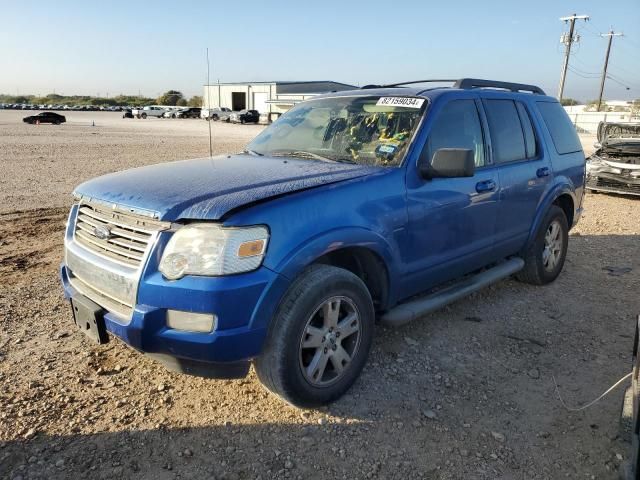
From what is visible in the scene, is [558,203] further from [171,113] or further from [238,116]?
[171,113]

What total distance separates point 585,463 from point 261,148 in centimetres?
316

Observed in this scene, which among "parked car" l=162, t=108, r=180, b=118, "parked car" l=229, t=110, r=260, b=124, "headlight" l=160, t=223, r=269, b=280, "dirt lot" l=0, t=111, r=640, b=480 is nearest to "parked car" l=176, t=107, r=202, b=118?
"parked car" l=162, t=108, r=180, b=118

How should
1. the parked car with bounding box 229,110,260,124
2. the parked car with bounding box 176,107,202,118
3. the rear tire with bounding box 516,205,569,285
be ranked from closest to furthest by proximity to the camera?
the rear tire with bounding box 516,205,569,285 < the parked car with bounding box 229,110,260,124 < the parked car with bounding box 176,107,202,118

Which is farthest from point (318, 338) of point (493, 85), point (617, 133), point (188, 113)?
point (188, 113)

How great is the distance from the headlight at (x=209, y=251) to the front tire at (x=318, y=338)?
0.38 meters

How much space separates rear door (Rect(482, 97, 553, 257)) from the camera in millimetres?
4398

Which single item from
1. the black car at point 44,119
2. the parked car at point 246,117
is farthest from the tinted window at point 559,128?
the parked car at point 246,117

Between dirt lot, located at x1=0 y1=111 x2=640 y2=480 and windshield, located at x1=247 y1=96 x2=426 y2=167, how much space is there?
1508 mm

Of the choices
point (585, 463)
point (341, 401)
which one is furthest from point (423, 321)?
point (585, 463)

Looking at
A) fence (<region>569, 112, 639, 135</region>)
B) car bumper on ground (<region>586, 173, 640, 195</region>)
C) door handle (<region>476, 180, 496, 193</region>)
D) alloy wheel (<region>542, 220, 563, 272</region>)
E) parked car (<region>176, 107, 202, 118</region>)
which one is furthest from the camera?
parked car (<region>176, 107, 202, 118</region>)

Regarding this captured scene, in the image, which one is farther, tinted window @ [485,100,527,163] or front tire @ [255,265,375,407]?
tinted window @ [485,100,527,163]

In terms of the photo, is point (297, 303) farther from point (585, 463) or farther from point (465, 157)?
point (585, 463)

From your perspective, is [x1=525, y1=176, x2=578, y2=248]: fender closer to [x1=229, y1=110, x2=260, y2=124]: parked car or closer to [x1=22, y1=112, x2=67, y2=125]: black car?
[x1=22, y1=112, x2=67, y2=125]: black car

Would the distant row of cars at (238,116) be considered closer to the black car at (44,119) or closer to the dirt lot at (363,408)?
the black car at (44,119)
